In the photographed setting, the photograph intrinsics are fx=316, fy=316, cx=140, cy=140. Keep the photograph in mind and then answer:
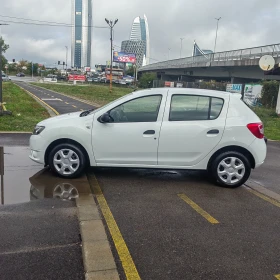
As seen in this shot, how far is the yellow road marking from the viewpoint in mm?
2932

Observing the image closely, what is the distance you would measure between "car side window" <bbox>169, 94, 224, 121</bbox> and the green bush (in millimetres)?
20684

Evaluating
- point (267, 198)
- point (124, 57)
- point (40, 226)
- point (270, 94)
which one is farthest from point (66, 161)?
point (124, 57)

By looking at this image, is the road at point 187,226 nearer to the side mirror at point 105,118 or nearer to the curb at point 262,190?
the curb at point 262,190

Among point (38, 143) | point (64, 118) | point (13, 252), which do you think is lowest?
point (13, 252)

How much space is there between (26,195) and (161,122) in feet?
8.05

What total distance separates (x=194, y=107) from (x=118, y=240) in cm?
290

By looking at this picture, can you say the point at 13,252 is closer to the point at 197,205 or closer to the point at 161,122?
the point at 197,205

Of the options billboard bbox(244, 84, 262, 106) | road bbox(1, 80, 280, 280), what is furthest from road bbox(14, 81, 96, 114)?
billboard bbox(244, 84, 262, 106)

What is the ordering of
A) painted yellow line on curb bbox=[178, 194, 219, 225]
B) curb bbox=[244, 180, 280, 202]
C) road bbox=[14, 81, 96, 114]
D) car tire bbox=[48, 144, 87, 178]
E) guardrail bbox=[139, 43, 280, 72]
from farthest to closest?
guardrail bbox=[139, 43, 280, 72]
road bbox=[14, 81, 96, 114]
car tire bbox=[48, 144, 87, 178]
curb bbox=[244, 180, 280, 202]
painted yellow line on curb bbox=[178, 194, 219, 225]

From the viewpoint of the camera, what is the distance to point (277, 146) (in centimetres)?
1029

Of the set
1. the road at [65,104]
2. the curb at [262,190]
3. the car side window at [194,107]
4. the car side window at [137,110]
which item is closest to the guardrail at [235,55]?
the road at [65,104]

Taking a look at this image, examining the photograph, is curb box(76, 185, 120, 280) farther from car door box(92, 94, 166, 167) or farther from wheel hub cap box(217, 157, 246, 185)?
wheel hub cap box(217, 157, 246, 185)

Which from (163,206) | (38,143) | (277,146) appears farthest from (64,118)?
(277,146)

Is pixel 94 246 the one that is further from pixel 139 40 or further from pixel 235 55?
pixel 139 40
